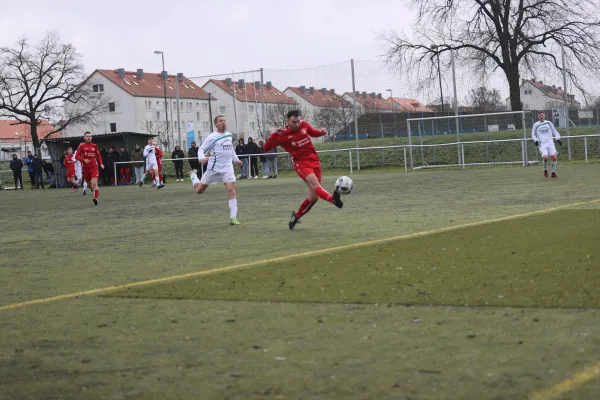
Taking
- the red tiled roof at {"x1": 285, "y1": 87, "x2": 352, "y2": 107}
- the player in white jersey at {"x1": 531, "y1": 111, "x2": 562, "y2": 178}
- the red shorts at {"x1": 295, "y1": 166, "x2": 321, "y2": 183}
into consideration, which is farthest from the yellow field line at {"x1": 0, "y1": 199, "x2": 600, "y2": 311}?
the red tiled roof at {"x1": 285, "y1": 87, "x2": 352, "y2": 107}

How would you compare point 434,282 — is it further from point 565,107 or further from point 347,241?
point 565,107

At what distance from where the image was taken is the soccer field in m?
4.56

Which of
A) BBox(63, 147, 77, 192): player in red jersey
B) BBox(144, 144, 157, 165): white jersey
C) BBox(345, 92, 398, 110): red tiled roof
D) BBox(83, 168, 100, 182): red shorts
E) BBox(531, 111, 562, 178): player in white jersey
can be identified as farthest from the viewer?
BBox(63, 147, 77, 192): player in red jersey

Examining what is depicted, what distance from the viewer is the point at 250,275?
841cm

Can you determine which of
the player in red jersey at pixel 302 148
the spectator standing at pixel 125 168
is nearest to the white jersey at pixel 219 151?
the player in red jersey at pixel 302 148

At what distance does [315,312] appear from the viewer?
252 inches

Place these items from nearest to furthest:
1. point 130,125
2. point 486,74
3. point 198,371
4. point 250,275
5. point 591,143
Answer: point 198,371, point 250,275, point 591,143, point 486,74, point 130,125

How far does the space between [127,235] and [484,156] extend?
25142mm

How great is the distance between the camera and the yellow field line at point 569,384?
4.05 meters

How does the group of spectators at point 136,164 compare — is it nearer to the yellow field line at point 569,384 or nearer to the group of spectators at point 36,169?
the group of spectators at point 36,169

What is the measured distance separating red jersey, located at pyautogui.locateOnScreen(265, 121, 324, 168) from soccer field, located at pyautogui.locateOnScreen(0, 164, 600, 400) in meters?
1.11

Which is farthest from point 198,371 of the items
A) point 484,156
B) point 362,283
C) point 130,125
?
point 130,125

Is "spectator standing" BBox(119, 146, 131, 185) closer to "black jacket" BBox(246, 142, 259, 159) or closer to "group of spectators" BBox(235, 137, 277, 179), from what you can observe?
"group of spectators" BBox(235, 137, 277, 179)

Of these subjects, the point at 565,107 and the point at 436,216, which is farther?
the point at 565,107
